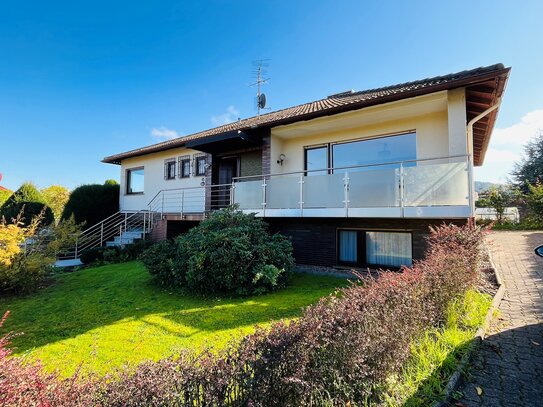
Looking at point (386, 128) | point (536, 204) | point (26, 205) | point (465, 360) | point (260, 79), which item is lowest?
point (465, 360)

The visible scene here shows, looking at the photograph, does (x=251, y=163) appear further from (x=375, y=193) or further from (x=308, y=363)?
(x=308, y=363)

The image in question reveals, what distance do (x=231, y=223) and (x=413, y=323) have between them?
21.7ft

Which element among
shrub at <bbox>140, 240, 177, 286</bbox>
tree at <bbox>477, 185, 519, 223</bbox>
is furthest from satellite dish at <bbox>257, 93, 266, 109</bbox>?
tree at <bbox>477, 185, 519, 223</bbox>

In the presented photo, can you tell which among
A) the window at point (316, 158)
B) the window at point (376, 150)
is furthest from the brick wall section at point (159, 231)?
the window at point (376, 150)

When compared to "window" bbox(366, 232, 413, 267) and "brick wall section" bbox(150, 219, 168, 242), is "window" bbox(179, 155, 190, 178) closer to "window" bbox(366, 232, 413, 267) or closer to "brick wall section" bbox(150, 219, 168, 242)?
"brick wall section" bbox(150, 219, 168, 242)

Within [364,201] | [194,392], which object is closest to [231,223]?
[364,201]

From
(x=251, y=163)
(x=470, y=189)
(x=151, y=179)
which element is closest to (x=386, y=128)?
(x=470, y=189)

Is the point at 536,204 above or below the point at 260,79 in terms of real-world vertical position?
below

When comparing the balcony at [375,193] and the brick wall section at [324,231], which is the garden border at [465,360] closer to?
the balcony at [375,193]

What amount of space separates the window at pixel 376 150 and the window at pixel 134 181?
13.6 meters

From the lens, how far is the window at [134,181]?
1900cm

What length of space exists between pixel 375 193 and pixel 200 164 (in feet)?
33.7

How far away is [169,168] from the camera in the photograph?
56.7ft

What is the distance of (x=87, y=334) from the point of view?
17.7 feet
